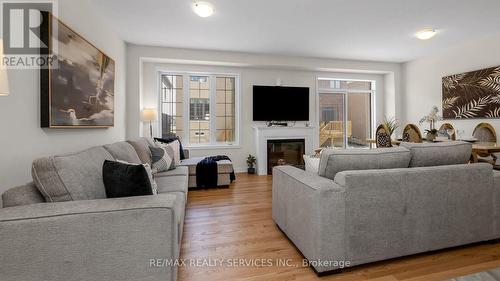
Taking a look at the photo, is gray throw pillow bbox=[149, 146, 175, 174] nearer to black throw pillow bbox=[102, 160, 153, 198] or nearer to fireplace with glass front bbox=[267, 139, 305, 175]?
black throw pillow bbox=[102, 160, 153, 198]

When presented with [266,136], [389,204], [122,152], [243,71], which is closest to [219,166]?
[266,136]

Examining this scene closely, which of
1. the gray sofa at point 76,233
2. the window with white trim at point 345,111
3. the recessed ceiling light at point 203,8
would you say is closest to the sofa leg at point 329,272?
the gray sofa at point 76,233

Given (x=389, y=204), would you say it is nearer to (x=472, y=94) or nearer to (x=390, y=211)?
(x=390, y=211)

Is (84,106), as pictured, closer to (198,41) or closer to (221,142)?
(198,41)

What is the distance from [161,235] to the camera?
3.93 feet

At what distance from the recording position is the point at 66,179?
1.35 m

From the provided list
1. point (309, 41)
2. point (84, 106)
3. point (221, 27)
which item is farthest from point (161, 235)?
point (309, 41)

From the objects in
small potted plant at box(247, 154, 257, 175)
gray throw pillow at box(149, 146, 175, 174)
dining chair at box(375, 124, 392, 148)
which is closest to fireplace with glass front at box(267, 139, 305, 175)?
small potted plant at box(247, 154, 257, 175)

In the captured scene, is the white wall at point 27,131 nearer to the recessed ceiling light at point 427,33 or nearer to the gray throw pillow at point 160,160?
the gray throw pillow at point 160,160

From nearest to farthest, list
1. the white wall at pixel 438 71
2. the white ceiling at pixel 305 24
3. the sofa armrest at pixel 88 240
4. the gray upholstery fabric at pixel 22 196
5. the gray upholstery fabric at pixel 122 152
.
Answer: the sofa armrest at pixel 88 240 → the gray upholstery fabric at pixel 22 196 → the gray upholstery fabric at pixel 122 152 → the white ceiling at pixel 305 24 → the white wall at pixel 438 71

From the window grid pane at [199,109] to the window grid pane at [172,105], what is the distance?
0.21 metres

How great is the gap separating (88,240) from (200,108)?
14.0 ft

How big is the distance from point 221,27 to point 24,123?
2.75m

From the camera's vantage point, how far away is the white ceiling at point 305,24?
116 inches
